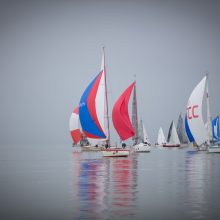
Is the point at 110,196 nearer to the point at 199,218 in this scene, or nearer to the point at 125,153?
the point at 199,218

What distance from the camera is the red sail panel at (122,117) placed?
216ft

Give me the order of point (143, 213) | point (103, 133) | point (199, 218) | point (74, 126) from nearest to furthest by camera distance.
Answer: point (199, 218)
point (143, 213)
point (103, 133)
point (74, 126)

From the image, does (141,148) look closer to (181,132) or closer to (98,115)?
(98,115)

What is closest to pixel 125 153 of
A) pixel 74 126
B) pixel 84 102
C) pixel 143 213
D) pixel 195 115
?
pixel 84 102

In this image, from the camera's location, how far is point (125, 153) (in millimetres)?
62125

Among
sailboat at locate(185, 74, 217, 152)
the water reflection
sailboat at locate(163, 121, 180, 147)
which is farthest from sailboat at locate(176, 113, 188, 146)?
the water reflection

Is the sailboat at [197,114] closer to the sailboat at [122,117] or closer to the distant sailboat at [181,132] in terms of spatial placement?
the sailboat at [122,117]

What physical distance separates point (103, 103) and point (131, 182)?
31107mm

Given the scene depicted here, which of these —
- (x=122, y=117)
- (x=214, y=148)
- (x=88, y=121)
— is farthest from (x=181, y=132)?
(x=88, y=121)

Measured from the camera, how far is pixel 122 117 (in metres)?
65.9

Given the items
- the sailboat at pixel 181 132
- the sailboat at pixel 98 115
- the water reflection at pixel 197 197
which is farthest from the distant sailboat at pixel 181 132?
the water reflection at pixel 197 197

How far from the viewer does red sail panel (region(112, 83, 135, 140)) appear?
65.9 m

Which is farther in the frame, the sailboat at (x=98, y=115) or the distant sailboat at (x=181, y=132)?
the distant sailboat at (x=181, y=132)


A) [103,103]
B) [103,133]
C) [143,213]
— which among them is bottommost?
[143,213]
